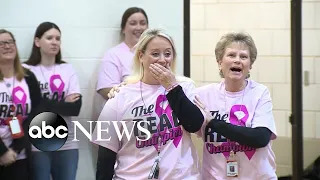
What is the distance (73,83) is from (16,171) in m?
0.54

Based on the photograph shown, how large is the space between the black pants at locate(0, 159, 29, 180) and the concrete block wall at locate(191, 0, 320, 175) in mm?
1165

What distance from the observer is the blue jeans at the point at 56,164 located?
7.70 ft

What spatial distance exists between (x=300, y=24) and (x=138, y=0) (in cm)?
102

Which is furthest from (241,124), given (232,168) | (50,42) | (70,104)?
(50,42)

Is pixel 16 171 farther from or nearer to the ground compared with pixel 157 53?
nearer to the ground

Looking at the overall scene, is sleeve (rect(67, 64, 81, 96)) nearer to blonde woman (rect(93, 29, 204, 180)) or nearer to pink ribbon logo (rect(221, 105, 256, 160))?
blonde woman (rect(93, 29, 204, 180))

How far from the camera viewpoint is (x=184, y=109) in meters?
1.61

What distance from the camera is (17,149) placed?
7.51ft

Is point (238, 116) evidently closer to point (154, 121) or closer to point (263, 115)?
point (263, 115)

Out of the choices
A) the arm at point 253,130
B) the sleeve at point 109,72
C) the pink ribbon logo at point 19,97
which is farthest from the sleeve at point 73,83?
the arm at point 253,130

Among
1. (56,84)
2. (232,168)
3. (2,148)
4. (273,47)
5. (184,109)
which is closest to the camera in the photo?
(184,109)

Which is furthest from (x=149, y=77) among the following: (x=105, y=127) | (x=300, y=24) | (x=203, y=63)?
(x=300, y=24)

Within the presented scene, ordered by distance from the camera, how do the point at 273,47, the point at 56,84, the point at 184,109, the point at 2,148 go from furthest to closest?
the point at 273,47, the point at 56,84, the point at 2,148, the point at 184,109

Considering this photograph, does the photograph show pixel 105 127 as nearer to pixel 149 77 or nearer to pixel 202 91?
pixel 149 77
